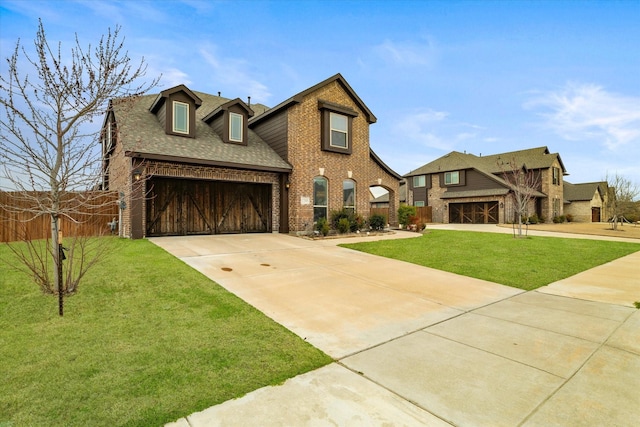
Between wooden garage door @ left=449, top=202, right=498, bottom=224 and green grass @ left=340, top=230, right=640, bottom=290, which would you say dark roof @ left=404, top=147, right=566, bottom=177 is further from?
green grass @ left=340, top=230, right=640, bottom=290

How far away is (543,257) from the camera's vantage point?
9.92 meters

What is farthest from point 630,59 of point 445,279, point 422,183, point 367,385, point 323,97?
point 422,183

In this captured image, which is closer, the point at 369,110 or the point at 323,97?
the point at 323,97

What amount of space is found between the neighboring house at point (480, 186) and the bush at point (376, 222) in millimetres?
18207

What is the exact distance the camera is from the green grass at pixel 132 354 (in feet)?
7.44

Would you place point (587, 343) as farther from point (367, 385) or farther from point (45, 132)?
point (45, 132)

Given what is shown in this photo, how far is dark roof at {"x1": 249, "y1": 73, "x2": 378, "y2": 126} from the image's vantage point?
47.1 ft

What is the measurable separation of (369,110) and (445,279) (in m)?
12.7

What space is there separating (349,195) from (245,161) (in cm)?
590

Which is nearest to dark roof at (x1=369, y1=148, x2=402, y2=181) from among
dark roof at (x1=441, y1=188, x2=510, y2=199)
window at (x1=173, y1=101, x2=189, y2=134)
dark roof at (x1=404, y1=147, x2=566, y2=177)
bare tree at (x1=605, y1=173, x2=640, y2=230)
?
window at (x1=173, y1=101, x2=189, y2=134)

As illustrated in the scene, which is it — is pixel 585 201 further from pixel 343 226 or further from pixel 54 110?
pixel 54 110

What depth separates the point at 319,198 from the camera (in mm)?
15305

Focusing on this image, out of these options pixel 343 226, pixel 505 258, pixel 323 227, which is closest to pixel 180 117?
pixel 323 227

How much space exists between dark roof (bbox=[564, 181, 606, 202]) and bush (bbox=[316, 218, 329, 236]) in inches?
1658
